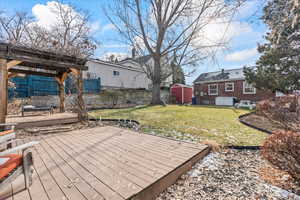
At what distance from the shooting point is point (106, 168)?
2139 millimetres

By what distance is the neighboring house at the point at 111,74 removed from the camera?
50.8 feet

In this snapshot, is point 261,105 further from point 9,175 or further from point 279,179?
point 9,175

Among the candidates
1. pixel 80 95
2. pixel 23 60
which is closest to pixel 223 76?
pixel 80 95

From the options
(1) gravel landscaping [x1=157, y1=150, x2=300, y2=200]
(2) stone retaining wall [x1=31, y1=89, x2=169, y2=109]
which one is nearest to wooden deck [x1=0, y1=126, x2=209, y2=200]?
(1) gravel landscaping [x1=157, y1=150, x2=300, y2=200]

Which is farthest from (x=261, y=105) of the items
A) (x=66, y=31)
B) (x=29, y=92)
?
(x=66, y=31)

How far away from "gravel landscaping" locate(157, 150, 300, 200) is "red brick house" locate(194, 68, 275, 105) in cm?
1514

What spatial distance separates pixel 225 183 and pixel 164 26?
11.9 meters

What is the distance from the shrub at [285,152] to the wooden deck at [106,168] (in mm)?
1129

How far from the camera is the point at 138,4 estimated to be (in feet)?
37.0

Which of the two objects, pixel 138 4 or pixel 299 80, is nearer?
pixel 299 80

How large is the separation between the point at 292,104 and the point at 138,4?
11.8m

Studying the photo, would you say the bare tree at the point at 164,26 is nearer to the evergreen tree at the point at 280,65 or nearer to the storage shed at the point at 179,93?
the evergreen tree at the point at 280,65

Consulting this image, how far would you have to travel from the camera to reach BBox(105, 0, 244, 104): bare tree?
11.0m

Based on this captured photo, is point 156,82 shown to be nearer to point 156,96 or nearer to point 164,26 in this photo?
point 156,96
